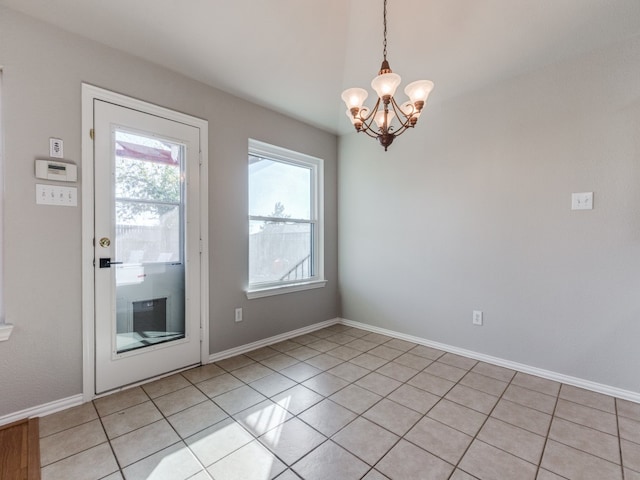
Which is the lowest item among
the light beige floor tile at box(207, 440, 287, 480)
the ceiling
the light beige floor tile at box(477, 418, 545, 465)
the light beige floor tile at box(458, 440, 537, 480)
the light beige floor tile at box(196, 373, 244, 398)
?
the light beige floor tile at box(207, 440, 287, 480)

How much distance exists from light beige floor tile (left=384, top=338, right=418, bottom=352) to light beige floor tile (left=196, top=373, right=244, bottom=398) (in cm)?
158

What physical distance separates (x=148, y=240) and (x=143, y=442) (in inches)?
53.5

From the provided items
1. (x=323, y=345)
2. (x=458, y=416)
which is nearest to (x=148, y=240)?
Result: (x=323, y=345)

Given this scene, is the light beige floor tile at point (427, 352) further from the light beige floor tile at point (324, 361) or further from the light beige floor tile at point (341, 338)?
the light beige floor tile at point (324, 361)

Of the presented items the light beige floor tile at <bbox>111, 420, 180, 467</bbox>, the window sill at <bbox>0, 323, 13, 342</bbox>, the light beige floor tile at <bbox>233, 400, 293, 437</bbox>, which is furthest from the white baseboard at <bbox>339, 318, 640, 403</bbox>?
the window sill at <bbox>0, 323, 13, 342</bbox>

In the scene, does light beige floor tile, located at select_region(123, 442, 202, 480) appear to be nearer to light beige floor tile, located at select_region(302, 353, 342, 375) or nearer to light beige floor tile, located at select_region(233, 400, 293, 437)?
light beige floor tile, located at select_region(233, 400, 293, 437)

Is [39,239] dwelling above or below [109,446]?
above

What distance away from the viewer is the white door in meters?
2.16

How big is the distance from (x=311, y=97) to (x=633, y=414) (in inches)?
136

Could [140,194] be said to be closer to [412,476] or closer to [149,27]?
[149,27]

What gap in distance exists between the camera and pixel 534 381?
7.94 ft

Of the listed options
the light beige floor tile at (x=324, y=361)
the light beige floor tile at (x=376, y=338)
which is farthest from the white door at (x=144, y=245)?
the light beige floor tile at (x=376, y=338)

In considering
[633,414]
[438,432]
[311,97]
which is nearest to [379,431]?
[438,432]

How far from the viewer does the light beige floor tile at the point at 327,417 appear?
182cm
